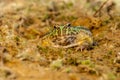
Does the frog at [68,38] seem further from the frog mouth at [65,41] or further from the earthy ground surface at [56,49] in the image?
the earthy ground surface at [56,49]

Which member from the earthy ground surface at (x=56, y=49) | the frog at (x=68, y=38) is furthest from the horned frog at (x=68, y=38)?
the earthy ground surface at (x=56, y=49)

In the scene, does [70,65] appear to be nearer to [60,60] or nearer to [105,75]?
[60,60]

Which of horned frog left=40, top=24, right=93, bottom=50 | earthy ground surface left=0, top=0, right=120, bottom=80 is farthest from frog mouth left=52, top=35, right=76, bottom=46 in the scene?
earthy ground surface left=0, top=0, right=120, bottom=80

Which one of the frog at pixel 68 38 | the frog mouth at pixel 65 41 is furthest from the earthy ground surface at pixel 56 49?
the frog mouth at pixel 65 41

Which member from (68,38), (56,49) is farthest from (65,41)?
(56,49)

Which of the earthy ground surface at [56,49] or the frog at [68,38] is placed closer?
the earthy ground surface at [56,49]

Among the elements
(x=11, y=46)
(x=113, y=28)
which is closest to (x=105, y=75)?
(x=11, y=46)

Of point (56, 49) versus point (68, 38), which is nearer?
point (56, 49)

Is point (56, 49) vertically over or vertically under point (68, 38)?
under

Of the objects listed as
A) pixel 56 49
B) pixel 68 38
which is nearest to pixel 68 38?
pixel 68 38

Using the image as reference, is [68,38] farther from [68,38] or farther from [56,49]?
[56,49]
